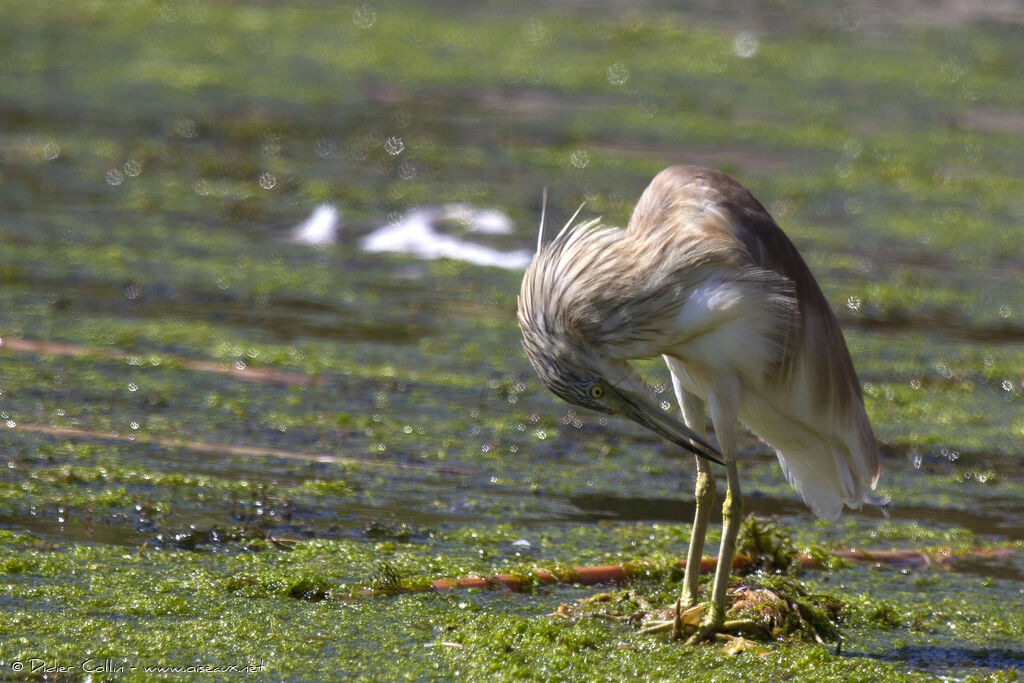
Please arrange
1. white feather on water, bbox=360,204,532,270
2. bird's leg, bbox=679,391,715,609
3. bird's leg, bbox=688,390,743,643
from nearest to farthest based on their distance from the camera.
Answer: bird's leg, bbox=688,390,743,643, bird's leg, bbox=679,391,715,609, white feather on water, bbox=360,204,532,270

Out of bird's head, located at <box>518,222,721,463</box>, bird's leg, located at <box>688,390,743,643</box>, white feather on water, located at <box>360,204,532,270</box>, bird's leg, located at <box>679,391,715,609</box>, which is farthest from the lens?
white feather on water, located at <box>360,204,532,270</box>

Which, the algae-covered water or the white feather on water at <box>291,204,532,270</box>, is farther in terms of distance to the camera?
the white feather on water at <box>291,204,532,270</box>

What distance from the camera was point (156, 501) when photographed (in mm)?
4832

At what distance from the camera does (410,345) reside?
7.00m

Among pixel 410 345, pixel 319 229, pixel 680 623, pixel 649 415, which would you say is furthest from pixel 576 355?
pixel 319 229

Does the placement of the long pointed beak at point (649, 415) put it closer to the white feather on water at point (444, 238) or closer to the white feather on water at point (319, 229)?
the white feather on water at point (444, 238)

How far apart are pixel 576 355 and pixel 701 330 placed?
1.15 feet

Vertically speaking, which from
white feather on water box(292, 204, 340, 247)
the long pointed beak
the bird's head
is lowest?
white feather on water box(292, 204, 340, 247)

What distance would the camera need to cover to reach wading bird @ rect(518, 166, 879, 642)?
3.80m

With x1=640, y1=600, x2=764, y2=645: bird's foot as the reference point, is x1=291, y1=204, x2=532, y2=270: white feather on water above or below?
above

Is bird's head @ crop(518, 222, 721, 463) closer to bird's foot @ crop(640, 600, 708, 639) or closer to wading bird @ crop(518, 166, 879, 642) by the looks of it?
wading bird @ crop(518, 166, 879, 642)

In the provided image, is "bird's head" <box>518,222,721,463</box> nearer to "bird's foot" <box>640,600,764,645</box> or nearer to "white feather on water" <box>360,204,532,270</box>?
"bird's foot" <box>640,600,764,645</box>

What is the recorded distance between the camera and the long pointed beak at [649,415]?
3.81 metres

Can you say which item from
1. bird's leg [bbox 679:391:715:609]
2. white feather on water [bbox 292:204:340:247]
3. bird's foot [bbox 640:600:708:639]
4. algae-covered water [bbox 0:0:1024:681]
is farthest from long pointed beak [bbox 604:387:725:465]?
white feather on water [bbox 292:204:340:247]
